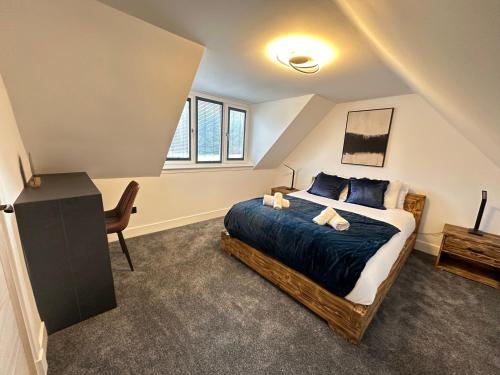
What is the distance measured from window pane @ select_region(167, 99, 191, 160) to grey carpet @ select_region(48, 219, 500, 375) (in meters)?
1.83

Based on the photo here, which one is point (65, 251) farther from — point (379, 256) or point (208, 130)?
point (208, 130)

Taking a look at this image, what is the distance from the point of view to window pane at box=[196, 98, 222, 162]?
139 inches

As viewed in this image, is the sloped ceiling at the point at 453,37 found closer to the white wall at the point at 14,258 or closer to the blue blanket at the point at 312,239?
the blue blanket at the point at 312,239

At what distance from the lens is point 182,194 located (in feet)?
10.8

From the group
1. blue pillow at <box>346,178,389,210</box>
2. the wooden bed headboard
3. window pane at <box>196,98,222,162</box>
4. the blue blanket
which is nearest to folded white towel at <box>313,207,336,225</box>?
the blue blanket

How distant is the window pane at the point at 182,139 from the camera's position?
332 centimetres

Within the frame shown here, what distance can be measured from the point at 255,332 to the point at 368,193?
7.69 feet

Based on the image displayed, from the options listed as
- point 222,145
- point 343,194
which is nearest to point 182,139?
point 222,145

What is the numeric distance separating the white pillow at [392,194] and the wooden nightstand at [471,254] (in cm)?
60

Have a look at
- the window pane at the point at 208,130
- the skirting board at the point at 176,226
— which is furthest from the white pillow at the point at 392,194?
the window pane at the point at 208,130

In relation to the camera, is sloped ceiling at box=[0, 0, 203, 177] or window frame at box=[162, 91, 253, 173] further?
window frame at box=[162, 91, 253, 173]

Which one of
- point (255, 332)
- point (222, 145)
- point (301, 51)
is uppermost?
point (301, 51)

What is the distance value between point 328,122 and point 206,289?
330cm

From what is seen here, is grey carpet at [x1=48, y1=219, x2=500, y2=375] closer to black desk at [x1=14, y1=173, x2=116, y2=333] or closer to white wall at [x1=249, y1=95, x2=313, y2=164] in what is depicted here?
black desk at [x1=14, y1=173, x2=116, y2=333]
